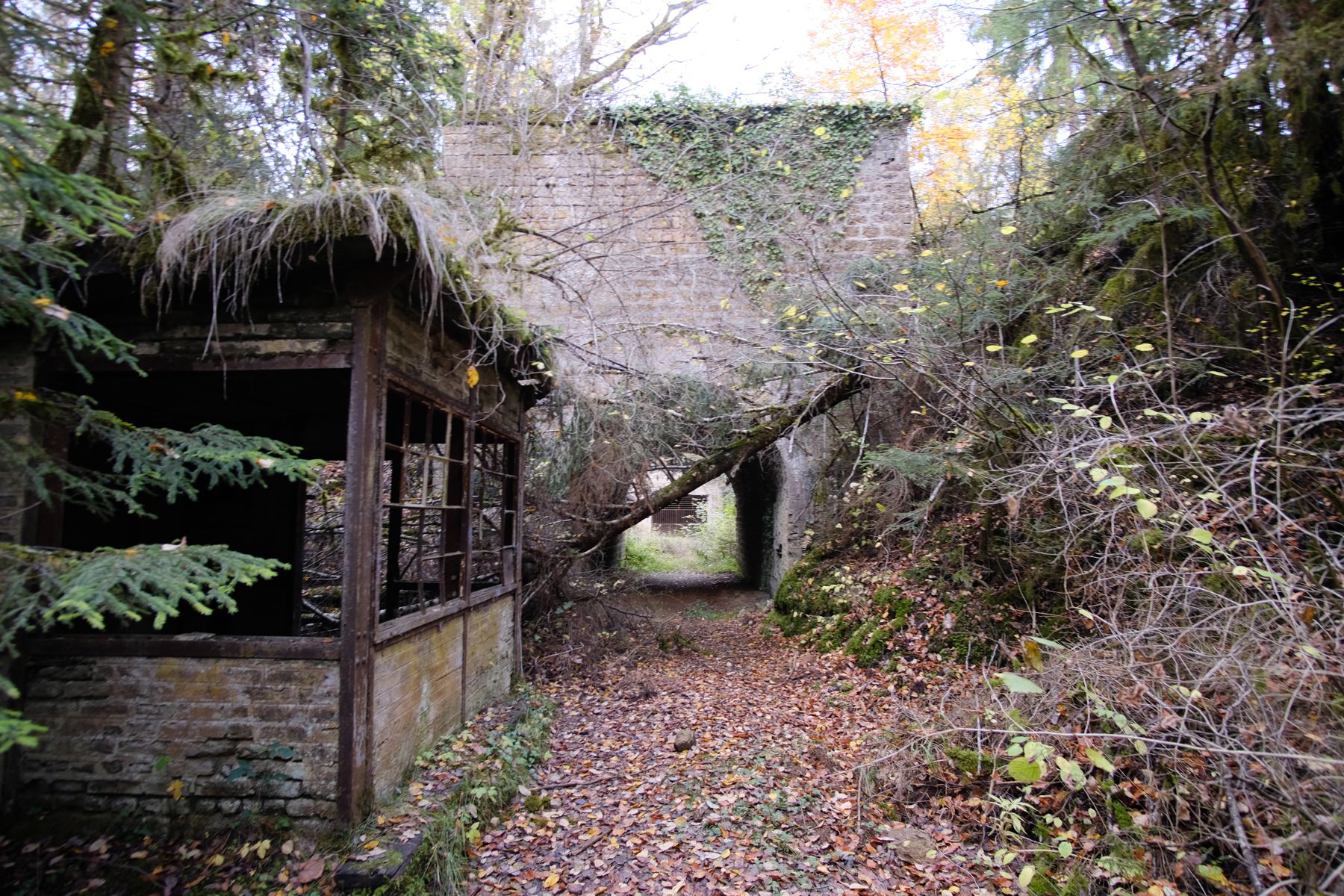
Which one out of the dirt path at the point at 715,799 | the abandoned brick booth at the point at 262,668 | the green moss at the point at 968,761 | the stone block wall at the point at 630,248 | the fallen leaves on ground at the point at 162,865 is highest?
the stone block wall at the point at 630,248

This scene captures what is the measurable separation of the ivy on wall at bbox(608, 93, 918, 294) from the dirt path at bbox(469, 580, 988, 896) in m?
6.43

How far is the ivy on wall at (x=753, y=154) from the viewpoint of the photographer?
35.9ft

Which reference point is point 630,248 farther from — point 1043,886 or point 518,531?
point 1043,886

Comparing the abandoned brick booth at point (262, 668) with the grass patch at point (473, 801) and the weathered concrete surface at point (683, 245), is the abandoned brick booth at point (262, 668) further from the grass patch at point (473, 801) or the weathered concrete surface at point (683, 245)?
the weathered concrete surface at point (683, 245)

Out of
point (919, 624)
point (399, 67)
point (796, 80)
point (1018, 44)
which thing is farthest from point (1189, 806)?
point (796, 80)

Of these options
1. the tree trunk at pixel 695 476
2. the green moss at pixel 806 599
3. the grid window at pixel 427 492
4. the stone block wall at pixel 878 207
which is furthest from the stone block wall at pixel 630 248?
the grid window at pixel 427 492

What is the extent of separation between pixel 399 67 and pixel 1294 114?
682 cm

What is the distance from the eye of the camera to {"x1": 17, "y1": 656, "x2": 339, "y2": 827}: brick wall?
3652mm

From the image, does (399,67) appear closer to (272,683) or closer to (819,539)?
(272,683)

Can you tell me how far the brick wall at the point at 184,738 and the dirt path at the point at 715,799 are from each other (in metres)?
1.14

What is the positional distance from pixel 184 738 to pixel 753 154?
10292mm

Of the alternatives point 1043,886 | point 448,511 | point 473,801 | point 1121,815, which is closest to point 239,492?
point 448,511

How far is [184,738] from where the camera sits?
146 inches

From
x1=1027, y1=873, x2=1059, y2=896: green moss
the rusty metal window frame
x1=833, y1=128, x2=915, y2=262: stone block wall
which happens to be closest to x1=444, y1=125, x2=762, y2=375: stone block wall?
x1=833, y1=128, x2=915, y2=262: stone block wall
